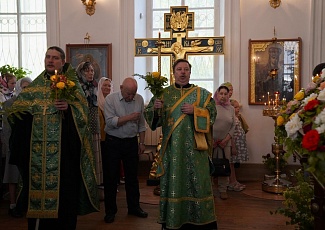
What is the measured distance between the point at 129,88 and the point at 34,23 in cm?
466

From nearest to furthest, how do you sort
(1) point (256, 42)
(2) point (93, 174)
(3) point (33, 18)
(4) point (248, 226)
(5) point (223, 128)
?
(2) point (93, 174) → (4) point (248, 226) → (5) point (223, 128) → (1) point (256, 42) → (3) point (33, 18)

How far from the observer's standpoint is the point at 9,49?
28.1 feet

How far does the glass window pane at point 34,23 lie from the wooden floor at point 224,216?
407 cm

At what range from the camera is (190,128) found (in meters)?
4.16

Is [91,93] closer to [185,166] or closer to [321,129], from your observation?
[185,166]

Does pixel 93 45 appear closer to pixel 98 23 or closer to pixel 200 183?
pixel 98 23

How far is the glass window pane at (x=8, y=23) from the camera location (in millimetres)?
8500

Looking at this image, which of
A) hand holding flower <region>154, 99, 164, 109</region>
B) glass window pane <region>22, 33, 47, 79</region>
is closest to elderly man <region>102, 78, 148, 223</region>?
hand holding flower <region>154, 99, 164, 109</region>

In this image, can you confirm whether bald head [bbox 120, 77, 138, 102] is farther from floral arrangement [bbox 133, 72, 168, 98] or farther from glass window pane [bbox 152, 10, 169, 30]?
glass window pane [bbox 152, 10, 169, 30]

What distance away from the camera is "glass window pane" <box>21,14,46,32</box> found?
8422 millimetres

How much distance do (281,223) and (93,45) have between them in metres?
4.94

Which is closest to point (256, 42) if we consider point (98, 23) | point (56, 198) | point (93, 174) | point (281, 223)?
point (98, 23)

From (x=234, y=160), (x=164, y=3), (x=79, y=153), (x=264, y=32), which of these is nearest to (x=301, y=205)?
(x=79, y=153)

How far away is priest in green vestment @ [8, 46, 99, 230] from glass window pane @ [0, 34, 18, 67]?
5024mm
